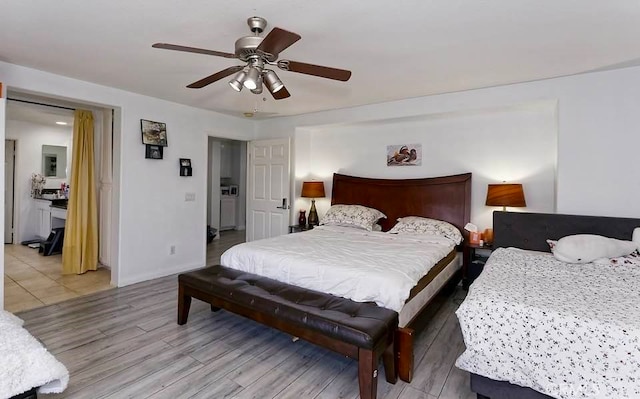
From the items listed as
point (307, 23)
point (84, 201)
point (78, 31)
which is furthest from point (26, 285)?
point (307, 23)

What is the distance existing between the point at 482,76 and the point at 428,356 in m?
2.59

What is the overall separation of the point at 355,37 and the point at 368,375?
2.21m

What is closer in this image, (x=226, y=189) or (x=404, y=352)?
(x=404, y=352)

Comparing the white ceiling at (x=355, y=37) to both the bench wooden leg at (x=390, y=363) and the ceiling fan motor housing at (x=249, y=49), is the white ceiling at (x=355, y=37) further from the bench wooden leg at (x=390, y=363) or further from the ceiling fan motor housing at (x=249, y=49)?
the bench wooden leg at (x=390, y=363)

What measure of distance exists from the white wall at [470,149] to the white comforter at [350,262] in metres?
1.07

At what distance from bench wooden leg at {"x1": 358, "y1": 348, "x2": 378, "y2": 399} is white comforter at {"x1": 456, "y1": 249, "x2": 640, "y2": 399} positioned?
495 mm

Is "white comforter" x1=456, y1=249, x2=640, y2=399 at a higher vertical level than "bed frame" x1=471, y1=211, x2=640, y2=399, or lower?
lower

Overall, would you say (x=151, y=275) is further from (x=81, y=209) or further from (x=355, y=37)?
→ (x=355, y=37)

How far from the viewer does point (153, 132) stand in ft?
13.3

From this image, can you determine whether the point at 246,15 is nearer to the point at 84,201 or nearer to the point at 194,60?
the point at 194,60

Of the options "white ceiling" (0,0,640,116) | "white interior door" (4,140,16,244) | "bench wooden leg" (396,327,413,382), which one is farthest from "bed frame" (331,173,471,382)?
"white interior door" (4,140,16,244)

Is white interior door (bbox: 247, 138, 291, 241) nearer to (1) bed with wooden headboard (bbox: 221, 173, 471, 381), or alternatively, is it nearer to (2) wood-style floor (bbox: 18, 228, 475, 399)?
(1) bed with wooden headboard (bbox: 221, 173, 471, 381)

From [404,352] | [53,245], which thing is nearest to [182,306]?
[404,352]

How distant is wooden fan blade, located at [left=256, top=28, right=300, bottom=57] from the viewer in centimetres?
164
